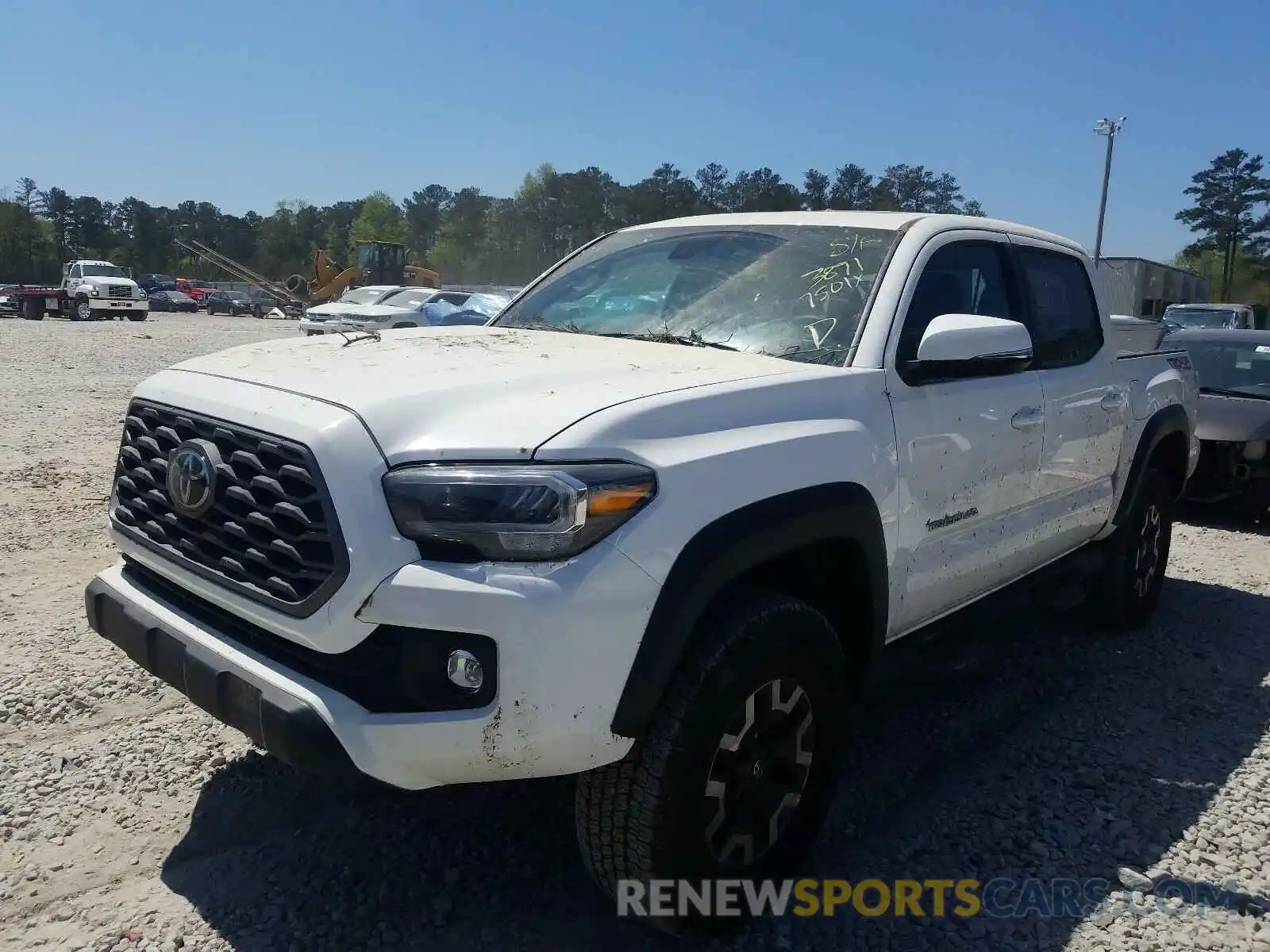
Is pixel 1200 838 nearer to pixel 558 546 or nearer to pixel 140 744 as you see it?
pixel 558 546

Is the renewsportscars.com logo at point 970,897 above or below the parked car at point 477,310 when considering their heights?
below

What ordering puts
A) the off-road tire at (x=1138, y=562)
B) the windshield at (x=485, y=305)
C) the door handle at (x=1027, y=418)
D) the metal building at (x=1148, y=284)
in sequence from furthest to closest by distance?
the metal building at (x=1148, y=284) < the windshield at (x=485, y=305) < the off-road tire at (x=1138, y=562) < the door handle at (x=1027, y=418)

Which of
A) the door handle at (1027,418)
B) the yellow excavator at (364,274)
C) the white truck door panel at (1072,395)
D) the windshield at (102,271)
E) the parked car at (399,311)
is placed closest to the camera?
the door handle at (1027,418)

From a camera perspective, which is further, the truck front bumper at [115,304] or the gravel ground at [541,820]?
the truck front bumper at [115,304]

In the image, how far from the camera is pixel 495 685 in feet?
6.72

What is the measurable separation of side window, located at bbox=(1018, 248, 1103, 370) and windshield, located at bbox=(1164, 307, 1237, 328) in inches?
735

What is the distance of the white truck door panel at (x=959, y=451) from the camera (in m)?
3.01

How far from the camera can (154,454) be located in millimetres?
2699

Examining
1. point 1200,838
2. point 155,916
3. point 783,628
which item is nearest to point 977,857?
point 1200,838


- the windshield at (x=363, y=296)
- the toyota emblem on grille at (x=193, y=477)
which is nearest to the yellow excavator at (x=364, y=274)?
the windshield at (x=363, y=296)

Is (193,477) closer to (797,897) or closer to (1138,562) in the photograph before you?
(797,897)

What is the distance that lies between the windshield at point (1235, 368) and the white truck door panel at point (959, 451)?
226 inches

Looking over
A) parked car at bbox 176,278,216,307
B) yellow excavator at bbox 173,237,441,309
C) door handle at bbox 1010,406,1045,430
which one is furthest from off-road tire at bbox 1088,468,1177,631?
parked car at bbox 176,278,216,307

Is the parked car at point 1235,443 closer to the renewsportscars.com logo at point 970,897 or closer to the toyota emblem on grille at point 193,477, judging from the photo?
the renewsportscars.com logo at point 970,897
